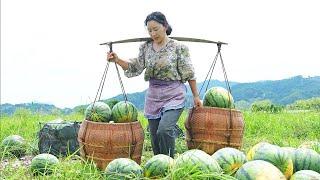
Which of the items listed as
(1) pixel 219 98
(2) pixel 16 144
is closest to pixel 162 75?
(1) pixel 219 98

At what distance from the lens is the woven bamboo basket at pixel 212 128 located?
671cm

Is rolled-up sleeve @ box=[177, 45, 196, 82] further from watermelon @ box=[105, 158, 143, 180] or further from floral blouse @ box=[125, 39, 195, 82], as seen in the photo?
watermelon @ box=[105, 158, 143, 180]

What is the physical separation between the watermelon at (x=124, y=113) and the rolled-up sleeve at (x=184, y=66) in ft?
2.37

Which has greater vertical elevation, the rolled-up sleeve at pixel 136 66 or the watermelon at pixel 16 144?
the rolled-up sleeve at pixel 136 66

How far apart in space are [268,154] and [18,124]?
7413 millimetres

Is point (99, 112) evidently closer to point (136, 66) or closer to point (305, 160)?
point (136, 66)

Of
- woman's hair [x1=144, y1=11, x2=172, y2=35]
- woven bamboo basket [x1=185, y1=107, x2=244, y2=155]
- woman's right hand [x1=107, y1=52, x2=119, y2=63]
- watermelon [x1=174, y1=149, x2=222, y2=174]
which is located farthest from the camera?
woven bamboo basket [x1=185, y1=107, x2=244, y2=155]

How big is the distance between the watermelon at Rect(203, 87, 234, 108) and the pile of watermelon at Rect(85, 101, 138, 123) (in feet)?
3.67

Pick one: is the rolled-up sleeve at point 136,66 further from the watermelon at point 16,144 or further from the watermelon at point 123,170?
the watermelon at point 16,144

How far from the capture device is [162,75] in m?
6.32

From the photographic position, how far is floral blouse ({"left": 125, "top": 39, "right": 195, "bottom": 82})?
632cm

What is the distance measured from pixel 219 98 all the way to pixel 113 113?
145 centimetres

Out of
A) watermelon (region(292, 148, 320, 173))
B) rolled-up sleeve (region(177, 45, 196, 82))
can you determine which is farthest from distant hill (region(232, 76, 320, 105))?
watermelon (region(292, 148, 320, 173))

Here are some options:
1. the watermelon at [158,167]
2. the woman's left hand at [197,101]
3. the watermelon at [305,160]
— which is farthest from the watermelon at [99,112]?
the watermelon at [305,160]
